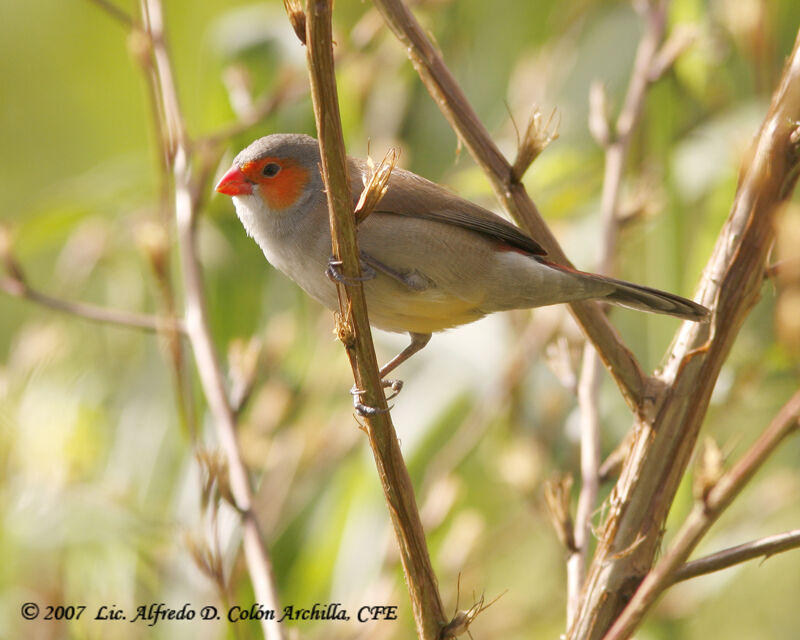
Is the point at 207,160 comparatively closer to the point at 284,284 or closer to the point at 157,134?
the point at 157,134

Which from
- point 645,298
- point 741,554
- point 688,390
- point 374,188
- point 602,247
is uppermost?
point 602,247

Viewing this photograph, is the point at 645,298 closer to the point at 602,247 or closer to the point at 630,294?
the point at 630,294

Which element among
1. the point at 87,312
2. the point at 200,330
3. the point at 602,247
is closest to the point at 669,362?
the point at 602,247

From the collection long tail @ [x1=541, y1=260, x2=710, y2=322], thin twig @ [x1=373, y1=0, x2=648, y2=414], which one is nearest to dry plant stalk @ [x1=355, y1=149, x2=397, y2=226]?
thin twig @ [x1=373, y1=0, x2=648, y2=414]

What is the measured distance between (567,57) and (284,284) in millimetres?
1471

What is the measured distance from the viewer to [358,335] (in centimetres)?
161

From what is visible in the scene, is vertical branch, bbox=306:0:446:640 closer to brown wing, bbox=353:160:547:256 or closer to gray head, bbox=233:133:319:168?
brown wing, bbox=353:160:547:256

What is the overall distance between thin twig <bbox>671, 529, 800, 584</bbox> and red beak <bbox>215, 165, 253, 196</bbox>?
1.55m

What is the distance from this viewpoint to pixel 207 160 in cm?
276

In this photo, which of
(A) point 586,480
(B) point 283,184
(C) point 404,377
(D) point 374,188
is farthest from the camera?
(C) point 404,377

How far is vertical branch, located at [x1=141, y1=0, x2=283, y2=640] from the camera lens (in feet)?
6.79

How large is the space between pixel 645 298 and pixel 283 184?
99cm

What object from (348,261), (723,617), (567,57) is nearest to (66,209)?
(567,57)

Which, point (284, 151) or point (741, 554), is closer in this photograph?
point (741, 554)
